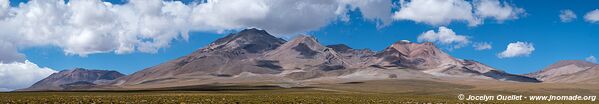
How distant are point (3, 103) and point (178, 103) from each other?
1263cm

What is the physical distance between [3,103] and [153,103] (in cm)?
1087

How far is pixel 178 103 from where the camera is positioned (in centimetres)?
4397

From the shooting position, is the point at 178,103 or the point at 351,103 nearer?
the point at 178,103

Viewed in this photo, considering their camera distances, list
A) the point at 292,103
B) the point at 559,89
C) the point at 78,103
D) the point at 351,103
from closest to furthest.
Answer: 1. the point at 78,103
2. the point at 292,103
3. the point at 351,103
4. the point at 559,89

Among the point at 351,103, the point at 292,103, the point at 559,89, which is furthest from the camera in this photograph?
the point at 559,89

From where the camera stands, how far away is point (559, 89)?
18225 cm

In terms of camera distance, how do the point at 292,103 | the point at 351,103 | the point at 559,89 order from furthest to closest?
the point at 559,89, the point at 351,103, the point at 292,103

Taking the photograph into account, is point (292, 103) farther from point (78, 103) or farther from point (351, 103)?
point (78, 103)

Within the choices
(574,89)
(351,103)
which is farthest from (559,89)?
(351,103)

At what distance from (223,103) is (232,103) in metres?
0.76

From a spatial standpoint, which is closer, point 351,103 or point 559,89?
point 351,103

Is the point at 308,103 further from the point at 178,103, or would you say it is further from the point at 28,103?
the point at 28,103

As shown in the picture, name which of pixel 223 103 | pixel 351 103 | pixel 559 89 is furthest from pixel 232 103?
pixel 559 89

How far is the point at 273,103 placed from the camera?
4400 cm
